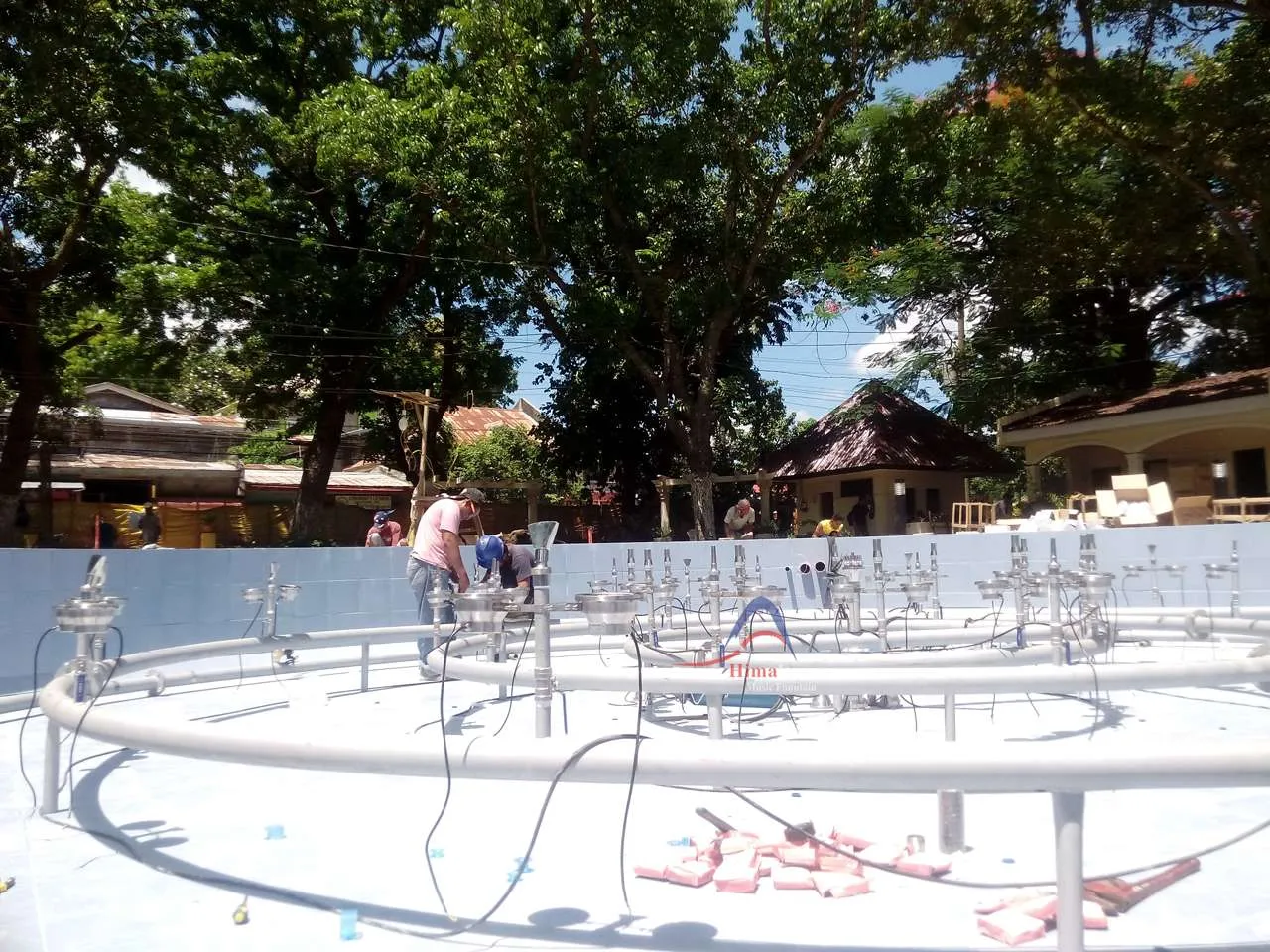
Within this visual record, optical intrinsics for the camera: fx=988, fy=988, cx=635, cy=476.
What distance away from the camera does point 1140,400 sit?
21203mm

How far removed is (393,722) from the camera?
278 inches

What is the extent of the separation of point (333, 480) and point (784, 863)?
30838 millimetres

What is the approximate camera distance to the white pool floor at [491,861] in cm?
314

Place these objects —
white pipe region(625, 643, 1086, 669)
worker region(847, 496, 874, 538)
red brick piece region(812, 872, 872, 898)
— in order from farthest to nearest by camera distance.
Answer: worker region(847, 496, 874, 538) < white pipe region(625, 643, 1086, 669) < red brick piece region(812, 872, 872, 898)

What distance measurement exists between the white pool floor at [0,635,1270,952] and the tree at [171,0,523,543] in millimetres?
16695

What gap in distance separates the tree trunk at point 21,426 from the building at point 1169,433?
2131 cm

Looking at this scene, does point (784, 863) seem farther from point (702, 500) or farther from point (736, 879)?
point (702, 500)

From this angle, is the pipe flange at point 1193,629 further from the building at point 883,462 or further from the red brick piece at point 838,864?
the building at point 883,462

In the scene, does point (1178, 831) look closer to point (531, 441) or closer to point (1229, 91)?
point (1229, 91)

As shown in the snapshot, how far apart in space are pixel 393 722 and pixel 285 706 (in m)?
1.40

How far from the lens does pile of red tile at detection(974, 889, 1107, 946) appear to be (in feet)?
9.77

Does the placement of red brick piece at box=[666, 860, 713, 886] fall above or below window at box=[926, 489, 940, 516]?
below

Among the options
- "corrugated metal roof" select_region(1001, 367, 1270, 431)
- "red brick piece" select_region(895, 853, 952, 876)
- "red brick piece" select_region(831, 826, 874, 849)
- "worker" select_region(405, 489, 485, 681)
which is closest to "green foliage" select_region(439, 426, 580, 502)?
"corrugated metal roof" select_region(1001, 367, 1270, 431)

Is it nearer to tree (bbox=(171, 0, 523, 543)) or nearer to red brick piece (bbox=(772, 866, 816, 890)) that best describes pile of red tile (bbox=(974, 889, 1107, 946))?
red brick piece (bbox=(772, 866, 816, 890))
